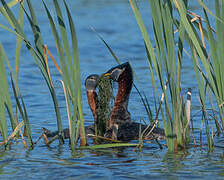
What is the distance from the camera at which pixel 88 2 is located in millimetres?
18797

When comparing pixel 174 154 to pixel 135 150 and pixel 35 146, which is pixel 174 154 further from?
pixel 35 146

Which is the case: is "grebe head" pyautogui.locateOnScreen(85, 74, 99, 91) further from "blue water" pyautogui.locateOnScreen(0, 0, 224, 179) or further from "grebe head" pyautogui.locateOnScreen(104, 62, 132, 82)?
"blue water" pyautogui.locateOnScreen(0, 0, 224, 179)

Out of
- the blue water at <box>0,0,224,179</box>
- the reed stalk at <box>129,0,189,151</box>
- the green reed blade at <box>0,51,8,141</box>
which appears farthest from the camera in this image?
the green reed blade at <box>0,51,8,141</box>

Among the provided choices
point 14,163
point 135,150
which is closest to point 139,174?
point 135,150

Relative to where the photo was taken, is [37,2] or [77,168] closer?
[77,168]

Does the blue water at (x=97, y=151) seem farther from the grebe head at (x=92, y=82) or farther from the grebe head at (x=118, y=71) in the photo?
the grebe head at (x=92, y=82)

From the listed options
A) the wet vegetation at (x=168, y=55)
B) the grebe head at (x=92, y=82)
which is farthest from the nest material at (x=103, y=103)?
the wet vegetation at (x=168, y=55)

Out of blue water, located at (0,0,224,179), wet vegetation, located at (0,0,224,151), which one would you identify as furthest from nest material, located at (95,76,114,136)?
wet vegetation, located at (0,0,224,151)

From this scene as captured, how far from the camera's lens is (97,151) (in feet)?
18.6

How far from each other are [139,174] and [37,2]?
13574 millimetres

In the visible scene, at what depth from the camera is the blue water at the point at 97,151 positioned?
4.85 meters

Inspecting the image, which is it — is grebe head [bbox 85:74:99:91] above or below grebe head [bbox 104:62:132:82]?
below

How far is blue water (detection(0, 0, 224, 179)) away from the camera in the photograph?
485 centimetres

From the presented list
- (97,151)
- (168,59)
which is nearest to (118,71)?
(97,151)
